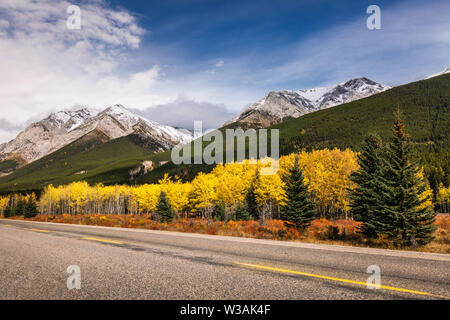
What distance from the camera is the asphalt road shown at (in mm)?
4770

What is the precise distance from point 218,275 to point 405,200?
15.1 m

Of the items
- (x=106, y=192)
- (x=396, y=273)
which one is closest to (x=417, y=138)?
(x=106, y=192)

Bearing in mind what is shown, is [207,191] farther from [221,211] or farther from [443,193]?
[443,193]

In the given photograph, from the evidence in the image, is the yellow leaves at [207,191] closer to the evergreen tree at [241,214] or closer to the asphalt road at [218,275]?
the evergreen tree at [241,214]

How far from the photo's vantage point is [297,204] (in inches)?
1054

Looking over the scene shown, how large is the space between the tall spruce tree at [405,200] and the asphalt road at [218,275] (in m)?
8.33

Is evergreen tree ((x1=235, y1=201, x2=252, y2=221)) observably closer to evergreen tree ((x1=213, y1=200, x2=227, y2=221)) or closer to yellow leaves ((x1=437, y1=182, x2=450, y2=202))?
evergreen tree ((x1=213, y1=200, x2=227, y2=221))

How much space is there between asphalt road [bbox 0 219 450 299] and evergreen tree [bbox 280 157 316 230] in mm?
17888

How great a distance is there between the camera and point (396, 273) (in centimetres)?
620

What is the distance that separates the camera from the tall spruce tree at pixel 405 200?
15180 millimetres
